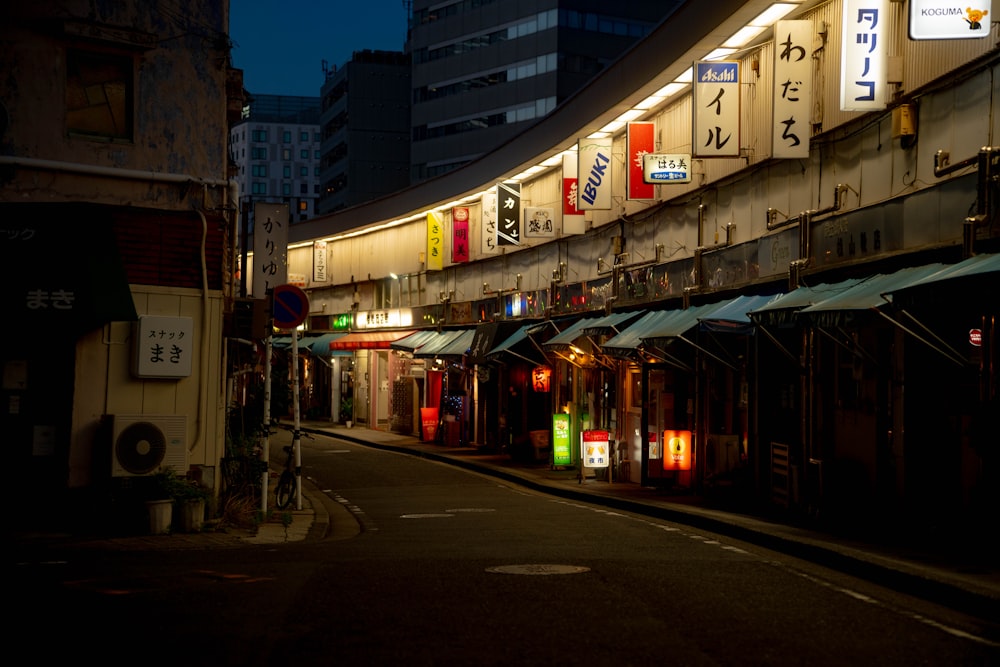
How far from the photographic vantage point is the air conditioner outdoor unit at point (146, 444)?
14.3m

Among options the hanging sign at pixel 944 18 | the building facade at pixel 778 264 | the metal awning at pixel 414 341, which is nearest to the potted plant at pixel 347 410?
the metal awning at pixel 414 341

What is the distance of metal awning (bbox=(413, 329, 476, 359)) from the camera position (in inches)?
1373

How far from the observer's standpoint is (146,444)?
14.4 metres

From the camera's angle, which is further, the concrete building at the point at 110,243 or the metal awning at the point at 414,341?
the metal awning at the point at 414,341

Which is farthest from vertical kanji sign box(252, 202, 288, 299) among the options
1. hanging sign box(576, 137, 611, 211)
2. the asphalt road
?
the asphalt road

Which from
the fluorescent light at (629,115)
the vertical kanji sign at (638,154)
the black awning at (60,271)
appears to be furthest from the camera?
the fluorescent light at (629,115)

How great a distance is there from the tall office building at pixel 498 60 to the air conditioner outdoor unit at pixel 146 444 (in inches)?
2704

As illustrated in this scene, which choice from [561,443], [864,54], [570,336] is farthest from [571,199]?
[864,54]

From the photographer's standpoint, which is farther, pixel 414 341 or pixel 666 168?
pixel 414 341

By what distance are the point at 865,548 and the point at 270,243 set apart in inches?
499

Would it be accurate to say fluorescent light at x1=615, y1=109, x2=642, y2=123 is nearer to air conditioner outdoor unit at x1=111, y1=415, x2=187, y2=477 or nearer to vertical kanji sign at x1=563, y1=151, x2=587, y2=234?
vertical kanji sign at x1=563, y1=151, x2=587, y2=234

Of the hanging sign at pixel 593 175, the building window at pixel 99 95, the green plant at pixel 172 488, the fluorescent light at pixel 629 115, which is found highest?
the fluorescent light at pixel 629 115

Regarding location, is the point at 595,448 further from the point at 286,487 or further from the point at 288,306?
the point at 288,306

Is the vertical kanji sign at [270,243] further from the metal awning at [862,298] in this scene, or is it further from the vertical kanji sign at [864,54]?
the vertical kanji sign at [864,54]
